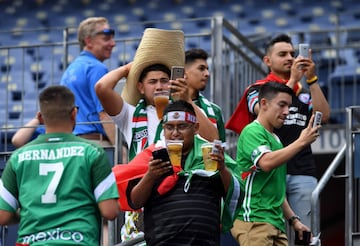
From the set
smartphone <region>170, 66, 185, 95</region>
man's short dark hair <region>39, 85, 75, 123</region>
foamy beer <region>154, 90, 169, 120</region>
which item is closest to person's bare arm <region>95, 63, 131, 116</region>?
foamy beer <region>154, 90, 169, 120</region>

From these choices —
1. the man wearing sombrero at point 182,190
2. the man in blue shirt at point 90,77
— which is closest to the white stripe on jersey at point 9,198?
the man wearing sombrero at point 182,190

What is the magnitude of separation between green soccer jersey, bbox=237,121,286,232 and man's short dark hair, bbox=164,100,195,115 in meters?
1.01

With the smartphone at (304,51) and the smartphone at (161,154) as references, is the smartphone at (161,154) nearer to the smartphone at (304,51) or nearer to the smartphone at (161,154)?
the smartphone at (161,154)

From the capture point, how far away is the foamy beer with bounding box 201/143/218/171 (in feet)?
22.6

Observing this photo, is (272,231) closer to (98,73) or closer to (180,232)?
(180,232)

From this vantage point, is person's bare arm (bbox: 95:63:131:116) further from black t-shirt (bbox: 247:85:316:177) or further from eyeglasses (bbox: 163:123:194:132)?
black t-shirt (bbox: 247:85:316:177)

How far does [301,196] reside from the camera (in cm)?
892

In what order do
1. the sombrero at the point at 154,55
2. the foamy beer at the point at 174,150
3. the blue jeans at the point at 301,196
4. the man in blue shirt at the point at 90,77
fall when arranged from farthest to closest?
1. the man in blue shirt at the point at 90,77
2. the blue jeans at the point at 301,196
3. the sombrero at the point at 154,55
4. the foamy beer at the point at 174,150

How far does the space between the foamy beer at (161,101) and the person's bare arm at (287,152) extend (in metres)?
0.76

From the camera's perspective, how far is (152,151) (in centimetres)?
724

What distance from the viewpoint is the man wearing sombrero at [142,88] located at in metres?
8.21

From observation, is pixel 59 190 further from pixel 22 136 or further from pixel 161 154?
pixel 22 136

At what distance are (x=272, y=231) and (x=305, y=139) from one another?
25.8 inches

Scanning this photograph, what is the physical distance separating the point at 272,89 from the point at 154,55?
84 cm
